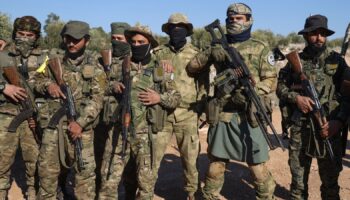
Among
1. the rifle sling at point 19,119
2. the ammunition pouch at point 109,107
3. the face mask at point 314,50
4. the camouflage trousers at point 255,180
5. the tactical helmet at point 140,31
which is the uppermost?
the tactical helmet at point 140,31

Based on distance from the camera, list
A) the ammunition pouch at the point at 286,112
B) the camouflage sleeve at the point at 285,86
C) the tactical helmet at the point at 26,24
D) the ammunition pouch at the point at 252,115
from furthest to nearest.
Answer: the tactical helmet at the point at 26,24 → the ammunition pouch at the point at 286,112 → the camouflage sleeve at the point at 285,86 → the ammunition pouch at the point at 252,115

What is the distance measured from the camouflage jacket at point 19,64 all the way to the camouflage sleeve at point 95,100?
2.81ft

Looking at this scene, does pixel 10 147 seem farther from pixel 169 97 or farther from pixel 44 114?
pixel 169 97

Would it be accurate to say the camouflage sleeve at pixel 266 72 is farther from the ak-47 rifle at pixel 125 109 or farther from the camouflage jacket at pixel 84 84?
the camouflage jacket at pixel 84 84

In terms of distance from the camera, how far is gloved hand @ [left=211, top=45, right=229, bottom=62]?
Answer: 451 cm

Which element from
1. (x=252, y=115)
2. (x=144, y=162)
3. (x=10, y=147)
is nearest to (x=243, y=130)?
(x=252, y=115)

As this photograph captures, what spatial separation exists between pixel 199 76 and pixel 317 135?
165 centimetres

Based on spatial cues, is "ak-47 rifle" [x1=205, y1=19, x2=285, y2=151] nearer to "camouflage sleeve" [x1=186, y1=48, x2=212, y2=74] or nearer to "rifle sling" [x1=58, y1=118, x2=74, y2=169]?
"camouflage sleeve" [x1=186, y1=48, x2=212, y2=74]

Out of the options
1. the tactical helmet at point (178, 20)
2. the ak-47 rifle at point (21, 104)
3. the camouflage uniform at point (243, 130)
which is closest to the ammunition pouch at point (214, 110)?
the camouflage uniform at point (243, 130)

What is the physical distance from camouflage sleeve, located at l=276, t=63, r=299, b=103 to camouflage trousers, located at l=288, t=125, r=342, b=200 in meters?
0.37

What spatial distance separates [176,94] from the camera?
4.63m

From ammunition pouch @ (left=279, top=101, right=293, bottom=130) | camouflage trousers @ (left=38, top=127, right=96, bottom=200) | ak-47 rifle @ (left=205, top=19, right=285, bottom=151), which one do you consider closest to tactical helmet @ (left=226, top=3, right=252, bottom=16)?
ak-47 rifle @ (left=205, top=19, right=285, bottom=151)

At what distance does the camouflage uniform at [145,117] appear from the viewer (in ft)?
14.8

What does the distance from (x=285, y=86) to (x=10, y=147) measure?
3513 millimetres
